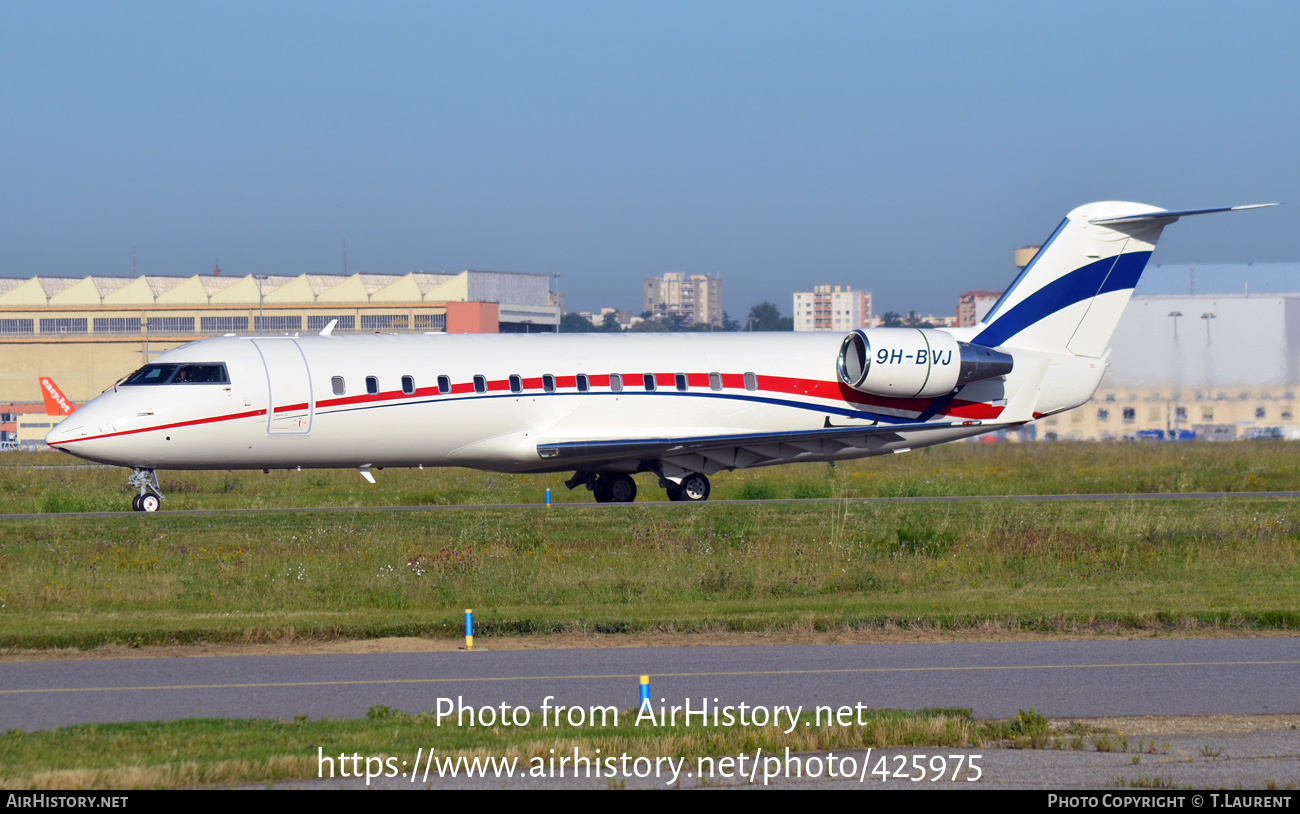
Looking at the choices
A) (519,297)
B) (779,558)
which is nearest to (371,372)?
(779,558)

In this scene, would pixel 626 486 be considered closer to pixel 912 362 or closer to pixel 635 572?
pixel 912 362

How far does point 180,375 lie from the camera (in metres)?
26.8

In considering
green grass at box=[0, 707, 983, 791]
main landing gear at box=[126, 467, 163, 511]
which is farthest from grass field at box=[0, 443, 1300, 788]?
main landing gear at box=[126, 467, 163, 511]

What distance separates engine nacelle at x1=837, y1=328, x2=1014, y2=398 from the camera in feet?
97.6

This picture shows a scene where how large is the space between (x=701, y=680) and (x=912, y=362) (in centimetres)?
1845

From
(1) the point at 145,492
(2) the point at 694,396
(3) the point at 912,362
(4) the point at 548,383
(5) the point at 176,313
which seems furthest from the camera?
(5) the point at 176,313

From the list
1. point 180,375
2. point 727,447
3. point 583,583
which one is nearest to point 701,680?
point 583,583

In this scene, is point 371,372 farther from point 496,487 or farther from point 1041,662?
point 1041,662

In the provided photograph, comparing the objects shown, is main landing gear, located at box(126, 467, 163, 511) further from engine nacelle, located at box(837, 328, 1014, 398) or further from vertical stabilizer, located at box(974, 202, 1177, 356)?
Result: vertical stabilizer, located at box(974, 202, 1177, 356)

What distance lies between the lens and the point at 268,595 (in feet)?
59.5

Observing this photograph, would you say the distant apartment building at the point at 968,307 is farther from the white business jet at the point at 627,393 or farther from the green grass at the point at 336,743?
the green grass at the point at 336,743

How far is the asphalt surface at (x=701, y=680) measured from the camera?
11.5 meters

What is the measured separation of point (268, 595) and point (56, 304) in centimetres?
11117

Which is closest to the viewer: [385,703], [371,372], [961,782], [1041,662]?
[961,782]
